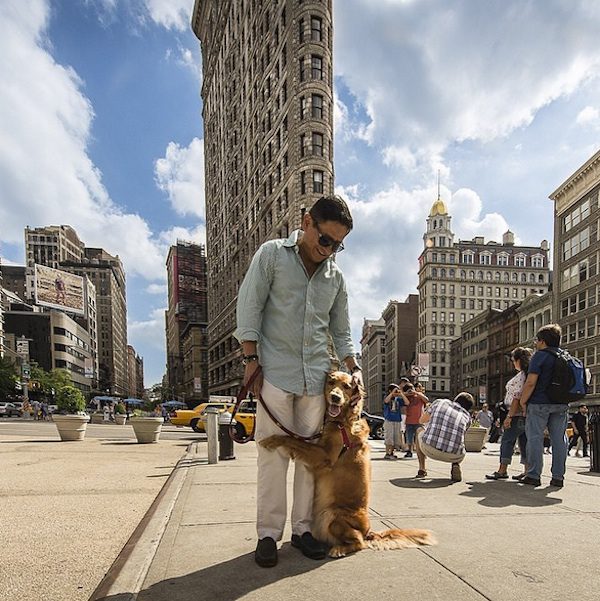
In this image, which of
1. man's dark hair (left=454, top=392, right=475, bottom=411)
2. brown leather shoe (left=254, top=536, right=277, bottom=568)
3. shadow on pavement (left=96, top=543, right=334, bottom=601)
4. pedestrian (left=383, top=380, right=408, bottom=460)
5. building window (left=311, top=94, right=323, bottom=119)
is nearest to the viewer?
shadow on pavement (left=96, top=543, right=334, bottom=601)

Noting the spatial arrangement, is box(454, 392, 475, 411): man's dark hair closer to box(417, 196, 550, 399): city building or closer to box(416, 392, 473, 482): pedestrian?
box(416, 392, 473, 482): pedestrian

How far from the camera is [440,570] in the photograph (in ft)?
7.61

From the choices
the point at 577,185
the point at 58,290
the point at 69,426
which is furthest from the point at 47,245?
the point at 69,426

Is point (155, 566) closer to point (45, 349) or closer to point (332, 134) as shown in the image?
point (332, 134)

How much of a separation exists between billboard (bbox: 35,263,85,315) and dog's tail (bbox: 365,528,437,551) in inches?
3796

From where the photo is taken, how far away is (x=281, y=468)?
2.65 meters

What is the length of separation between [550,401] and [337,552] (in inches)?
143

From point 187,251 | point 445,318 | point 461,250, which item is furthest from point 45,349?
point 461,250

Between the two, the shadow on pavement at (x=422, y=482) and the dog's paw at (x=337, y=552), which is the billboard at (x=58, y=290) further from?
the dog's paw at (x=337, y=552)

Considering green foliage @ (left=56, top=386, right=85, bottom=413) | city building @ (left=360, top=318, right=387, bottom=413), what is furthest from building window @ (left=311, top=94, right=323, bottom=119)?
city building @ (left=360, top=318, right=387, bottom=413)

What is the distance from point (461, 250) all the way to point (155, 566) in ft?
348

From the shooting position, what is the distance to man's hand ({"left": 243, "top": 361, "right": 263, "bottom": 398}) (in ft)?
8.78

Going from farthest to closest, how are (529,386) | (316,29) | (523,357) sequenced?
(316,29) → (523,357) → (529,386)

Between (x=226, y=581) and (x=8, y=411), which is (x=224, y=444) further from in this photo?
(x=8, y=411)
